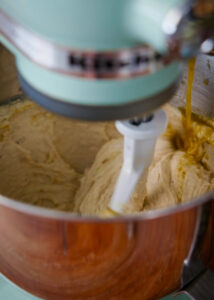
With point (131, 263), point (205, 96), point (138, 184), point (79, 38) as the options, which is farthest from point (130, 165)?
point (205, 96)

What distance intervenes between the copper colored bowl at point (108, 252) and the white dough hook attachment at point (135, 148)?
0.15 metres

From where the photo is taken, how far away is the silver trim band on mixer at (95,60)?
49 cm

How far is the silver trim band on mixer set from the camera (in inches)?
19.3

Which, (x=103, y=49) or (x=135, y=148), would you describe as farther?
(x=135, y=148)

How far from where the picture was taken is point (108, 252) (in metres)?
0.64

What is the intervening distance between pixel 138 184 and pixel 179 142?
1.20 feet

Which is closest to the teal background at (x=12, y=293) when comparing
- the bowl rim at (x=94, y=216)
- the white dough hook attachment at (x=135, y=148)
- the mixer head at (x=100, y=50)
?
the white dough hook attachment at (x=135, y=148)

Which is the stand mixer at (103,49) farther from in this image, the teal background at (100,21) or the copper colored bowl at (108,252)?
the copper colored bowl at (108,252)

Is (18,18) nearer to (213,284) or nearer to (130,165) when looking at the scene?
(130,165)

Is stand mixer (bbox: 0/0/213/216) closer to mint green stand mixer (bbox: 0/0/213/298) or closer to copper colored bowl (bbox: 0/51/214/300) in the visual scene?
mint green stand mixer (bbox: 0/0/213/298)

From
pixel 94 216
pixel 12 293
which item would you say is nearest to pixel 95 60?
pixel 94 216

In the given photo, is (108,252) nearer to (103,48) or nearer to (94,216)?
(94,216)

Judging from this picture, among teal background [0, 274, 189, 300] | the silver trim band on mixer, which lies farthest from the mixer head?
teal background [0, 274, 189, 300]

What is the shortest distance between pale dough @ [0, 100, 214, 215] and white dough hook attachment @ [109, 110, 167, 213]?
10.5 inches
